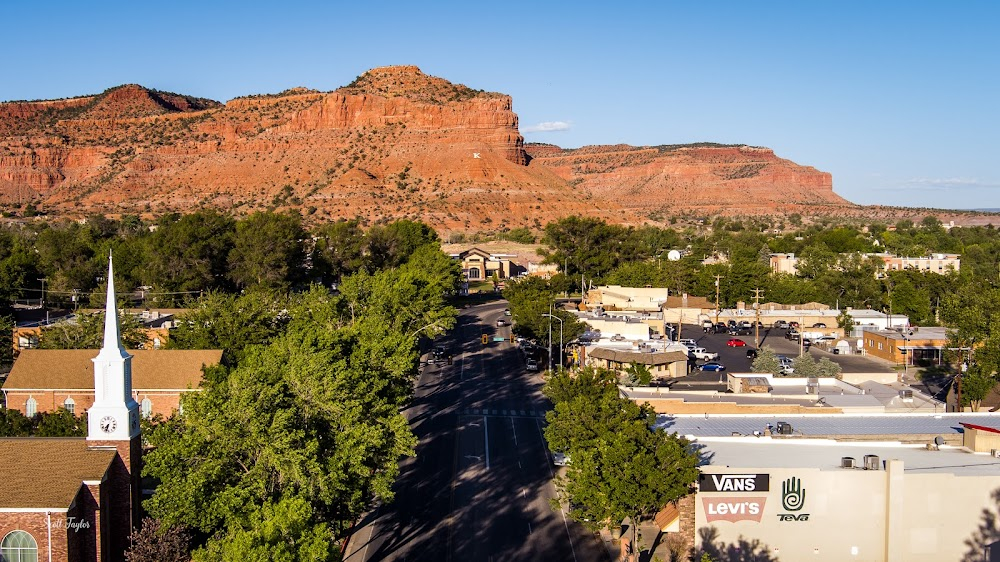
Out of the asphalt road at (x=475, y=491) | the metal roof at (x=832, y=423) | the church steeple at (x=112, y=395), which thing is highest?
the church steeple at (x=112, y=395)

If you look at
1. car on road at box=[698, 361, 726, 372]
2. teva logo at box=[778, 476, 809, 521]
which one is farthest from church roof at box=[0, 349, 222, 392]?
car on road at box=[698, 361, 726, 372]

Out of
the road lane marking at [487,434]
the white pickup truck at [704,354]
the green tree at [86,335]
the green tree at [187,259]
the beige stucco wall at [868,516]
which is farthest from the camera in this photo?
the green tree at [187,259]

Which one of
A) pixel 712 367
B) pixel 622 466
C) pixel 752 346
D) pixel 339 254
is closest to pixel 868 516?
pixel 622 466

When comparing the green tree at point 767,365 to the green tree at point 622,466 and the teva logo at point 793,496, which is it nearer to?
the green tree at point 622,466

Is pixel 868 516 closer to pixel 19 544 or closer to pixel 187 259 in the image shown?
pixel 19 544

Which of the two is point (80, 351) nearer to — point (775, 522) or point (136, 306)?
point (775, 522)

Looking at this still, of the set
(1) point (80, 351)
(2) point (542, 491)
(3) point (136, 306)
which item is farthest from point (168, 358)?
(3) point (136, 306)

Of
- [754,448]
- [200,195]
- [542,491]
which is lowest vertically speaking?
[542,491]

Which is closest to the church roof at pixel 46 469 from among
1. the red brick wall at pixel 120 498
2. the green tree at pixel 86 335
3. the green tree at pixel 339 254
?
the red brick wall at pixel 120 498
